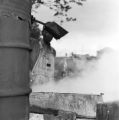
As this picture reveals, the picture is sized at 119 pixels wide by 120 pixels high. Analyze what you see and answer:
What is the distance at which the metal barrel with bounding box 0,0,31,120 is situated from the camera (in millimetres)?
1803

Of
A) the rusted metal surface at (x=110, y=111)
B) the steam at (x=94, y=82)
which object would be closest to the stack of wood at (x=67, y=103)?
the rusted metal surface at (x=110, y=111)

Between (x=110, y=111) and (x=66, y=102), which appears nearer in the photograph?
(x=110, y=111)

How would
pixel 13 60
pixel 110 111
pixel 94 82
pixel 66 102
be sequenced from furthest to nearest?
pixel 94 82 → pixel 66 102 → pixel 110 111 → pixel 13 60

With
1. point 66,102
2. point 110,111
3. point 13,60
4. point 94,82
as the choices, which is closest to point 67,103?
point 66,102

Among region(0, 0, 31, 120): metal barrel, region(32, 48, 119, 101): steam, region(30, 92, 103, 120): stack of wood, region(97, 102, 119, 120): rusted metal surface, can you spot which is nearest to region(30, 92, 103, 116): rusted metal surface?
region(30, 92, 103, 120): stack of wood

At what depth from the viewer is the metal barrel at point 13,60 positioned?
1803mm

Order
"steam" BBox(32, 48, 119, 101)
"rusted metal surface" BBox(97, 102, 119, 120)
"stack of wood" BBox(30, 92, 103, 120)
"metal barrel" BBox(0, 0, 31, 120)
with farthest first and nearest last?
"steam" BBox(32, 48, 119, 101)
"stack of wood" BBox(30, 92, 103, 120)
"rusted metal surface" BBox(97, 102, 119, 120)
"metal barrel" BBox(0, 0, 31, 120)

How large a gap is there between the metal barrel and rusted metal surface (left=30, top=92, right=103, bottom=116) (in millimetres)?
6008

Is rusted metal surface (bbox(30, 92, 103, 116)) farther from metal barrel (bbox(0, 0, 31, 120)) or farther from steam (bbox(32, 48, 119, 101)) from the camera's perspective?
metal barrel (bbox(0, 0, 31, 120))

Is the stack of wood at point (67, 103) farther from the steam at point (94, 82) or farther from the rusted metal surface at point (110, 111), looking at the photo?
the steam at point (94, 82)

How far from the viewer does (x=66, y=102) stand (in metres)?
8.02

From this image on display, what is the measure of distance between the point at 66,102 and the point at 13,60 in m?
6.33

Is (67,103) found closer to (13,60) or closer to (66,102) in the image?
(66,102)

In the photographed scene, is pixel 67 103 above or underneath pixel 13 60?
underneath
